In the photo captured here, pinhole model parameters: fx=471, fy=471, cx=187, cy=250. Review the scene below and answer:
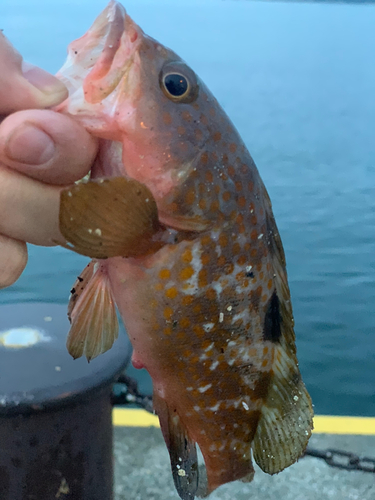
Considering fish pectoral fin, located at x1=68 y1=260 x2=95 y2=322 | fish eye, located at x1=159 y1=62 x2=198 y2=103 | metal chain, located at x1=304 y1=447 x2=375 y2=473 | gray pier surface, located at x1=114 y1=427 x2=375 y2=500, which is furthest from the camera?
gray pier surface, located at x1=114 y1=427 x2=375 y2=500

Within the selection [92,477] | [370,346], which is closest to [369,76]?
[370,346]

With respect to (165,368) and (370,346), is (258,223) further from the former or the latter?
(370,346)

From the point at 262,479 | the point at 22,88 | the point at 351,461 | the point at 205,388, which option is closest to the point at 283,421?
the point at 205,388

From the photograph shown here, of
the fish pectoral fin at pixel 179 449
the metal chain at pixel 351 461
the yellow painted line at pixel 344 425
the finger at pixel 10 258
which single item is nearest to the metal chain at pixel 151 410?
the metal chain at pixel 351 461

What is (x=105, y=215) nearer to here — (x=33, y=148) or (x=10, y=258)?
(x=33, y=148)

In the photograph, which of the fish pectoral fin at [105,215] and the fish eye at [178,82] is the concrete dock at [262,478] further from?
the fish eye at [178,82]

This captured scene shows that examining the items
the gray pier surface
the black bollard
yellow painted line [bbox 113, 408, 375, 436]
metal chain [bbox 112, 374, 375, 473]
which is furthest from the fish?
yellow painted line [bbox 113, 408, 375, 436]

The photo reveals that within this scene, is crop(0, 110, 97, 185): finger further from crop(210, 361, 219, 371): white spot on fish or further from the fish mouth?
crop(210, 361, 219, 371): white spot on fish
